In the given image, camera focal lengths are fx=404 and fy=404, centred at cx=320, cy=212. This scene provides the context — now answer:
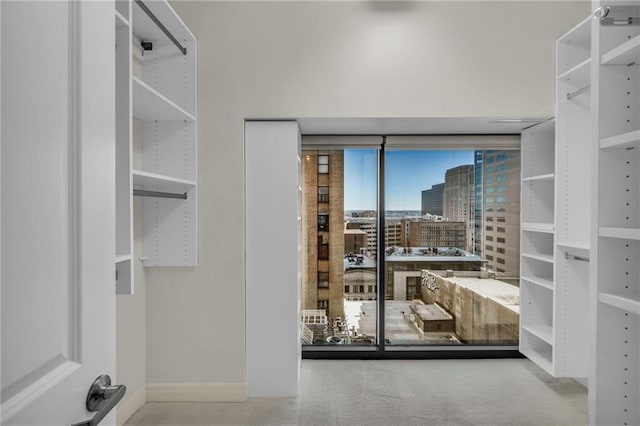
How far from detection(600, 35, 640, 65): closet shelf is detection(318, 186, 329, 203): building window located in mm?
2266

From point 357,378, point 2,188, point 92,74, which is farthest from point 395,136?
point 2,188

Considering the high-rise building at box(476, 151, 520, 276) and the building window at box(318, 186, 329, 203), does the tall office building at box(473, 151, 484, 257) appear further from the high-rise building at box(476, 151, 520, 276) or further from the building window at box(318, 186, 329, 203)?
the building window at box(318, 186, 329, 203)

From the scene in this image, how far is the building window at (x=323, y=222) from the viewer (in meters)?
3.38

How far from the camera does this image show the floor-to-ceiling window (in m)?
3.35

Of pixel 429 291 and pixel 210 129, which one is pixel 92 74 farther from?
pixel 429 291

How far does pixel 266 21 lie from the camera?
8.66 ft

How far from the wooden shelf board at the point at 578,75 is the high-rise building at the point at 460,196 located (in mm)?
974

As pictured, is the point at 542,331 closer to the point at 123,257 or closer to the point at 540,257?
the point at 540,257

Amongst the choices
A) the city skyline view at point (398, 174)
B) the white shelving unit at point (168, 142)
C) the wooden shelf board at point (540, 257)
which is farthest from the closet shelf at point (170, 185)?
the wooden shelf board at point (540, 257)

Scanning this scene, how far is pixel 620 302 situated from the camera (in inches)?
47.2

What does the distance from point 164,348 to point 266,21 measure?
7.40 ft

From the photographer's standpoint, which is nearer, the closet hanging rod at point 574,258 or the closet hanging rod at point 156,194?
the closet hanging rod at point 156,194

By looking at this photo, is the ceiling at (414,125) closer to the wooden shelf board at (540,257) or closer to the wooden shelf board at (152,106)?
the wooden shelf board at (152,106)

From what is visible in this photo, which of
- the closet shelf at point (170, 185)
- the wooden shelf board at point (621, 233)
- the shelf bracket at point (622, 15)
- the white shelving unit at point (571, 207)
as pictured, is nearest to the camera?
the wooden shelf board at point (621, 233)
